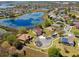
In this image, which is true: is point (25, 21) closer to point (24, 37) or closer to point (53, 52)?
point (24, 37)

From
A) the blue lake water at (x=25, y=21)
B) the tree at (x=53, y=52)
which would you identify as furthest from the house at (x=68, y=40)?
the blue lake water at (x=25, y=21)

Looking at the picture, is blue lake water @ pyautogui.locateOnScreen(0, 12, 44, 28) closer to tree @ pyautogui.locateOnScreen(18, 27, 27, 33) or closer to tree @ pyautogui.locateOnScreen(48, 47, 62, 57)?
tree @ pyautogui.locateOnScreen(18, 27, 27, 33)

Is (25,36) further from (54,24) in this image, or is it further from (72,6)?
(72,6)

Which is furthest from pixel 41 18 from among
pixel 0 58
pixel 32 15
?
pixel 0 58

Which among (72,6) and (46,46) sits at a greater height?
(72,6)

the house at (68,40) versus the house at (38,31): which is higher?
the house at (38,31)

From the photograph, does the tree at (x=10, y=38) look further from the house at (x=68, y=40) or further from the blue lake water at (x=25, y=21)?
the house at (x=68, y=40)

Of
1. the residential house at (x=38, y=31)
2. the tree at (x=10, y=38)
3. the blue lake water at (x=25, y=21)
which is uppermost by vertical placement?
the blue lake water at (x=25, y=21)

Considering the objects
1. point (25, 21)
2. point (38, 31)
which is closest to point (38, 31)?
point (38, 31)

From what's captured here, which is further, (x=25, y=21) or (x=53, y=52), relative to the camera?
(x=25, y=21)
